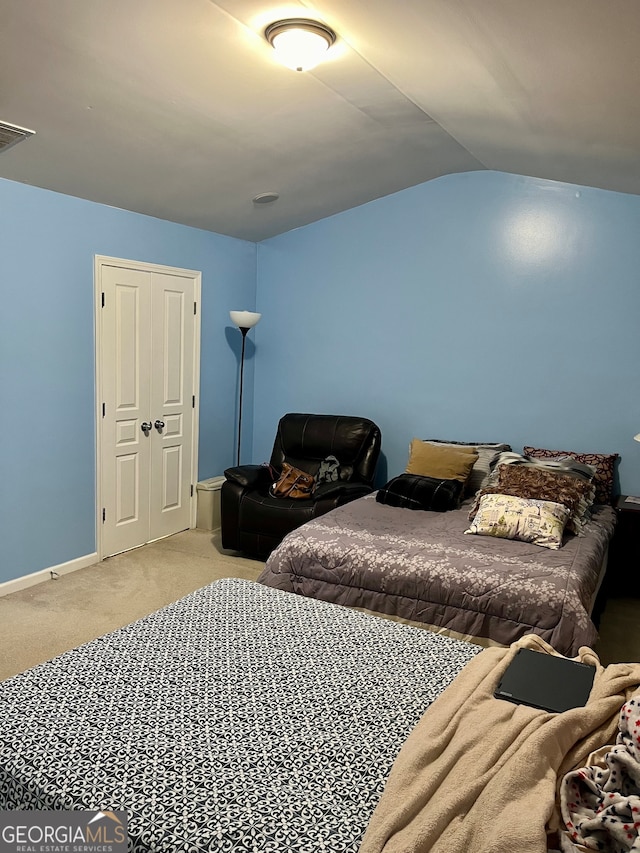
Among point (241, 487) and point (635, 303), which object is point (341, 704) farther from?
point (635, 303)

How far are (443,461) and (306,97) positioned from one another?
242 cm

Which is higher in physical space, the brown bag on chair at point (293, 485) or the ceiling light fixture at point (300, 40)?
the ceiling light fixture at point (300, 40)

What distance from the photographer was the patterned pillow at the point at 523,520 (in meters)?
3.44

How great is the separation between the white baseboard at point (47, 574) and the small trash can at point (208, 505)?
1.06m

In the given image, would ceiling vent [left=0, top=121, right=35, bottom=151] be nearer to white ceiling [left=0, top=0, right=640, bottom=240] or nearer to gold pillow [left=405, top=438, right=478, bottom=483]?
white ceiling [left=0, top=0, right=640, bottom=240]

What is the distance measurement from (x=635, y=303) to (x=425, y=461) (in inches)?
67.5

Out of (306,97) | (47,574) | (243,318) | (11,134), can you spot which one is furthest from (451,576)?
(243,318)

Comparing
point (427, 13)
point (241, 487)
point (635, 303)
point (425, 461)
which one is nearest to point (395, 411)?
point (425, 461)

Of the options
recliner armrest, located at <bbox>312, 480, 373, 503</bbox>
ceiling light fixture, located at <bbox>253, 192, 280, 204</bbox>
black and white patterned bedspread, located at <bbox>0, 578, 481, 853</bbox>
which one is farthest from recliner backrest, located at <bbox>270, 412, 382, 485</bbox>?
black and white patterned bedspread, located at <bbox>0, 578, 481, 853</bbox>

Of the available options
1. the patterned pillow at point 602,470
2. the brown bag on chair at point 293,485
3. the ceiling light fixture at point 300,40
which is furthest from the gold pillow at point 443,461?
the ceiling light fixture at point 300,40

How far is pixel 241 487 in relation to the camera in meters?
4.70

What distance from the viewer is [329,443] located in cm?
512

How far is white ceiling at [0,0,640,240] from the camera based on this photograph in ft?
7.48

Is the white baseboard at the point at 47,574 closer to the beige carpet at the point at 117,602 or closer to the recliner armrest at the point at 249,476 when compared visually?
the beige carpet at the point at 117,602
